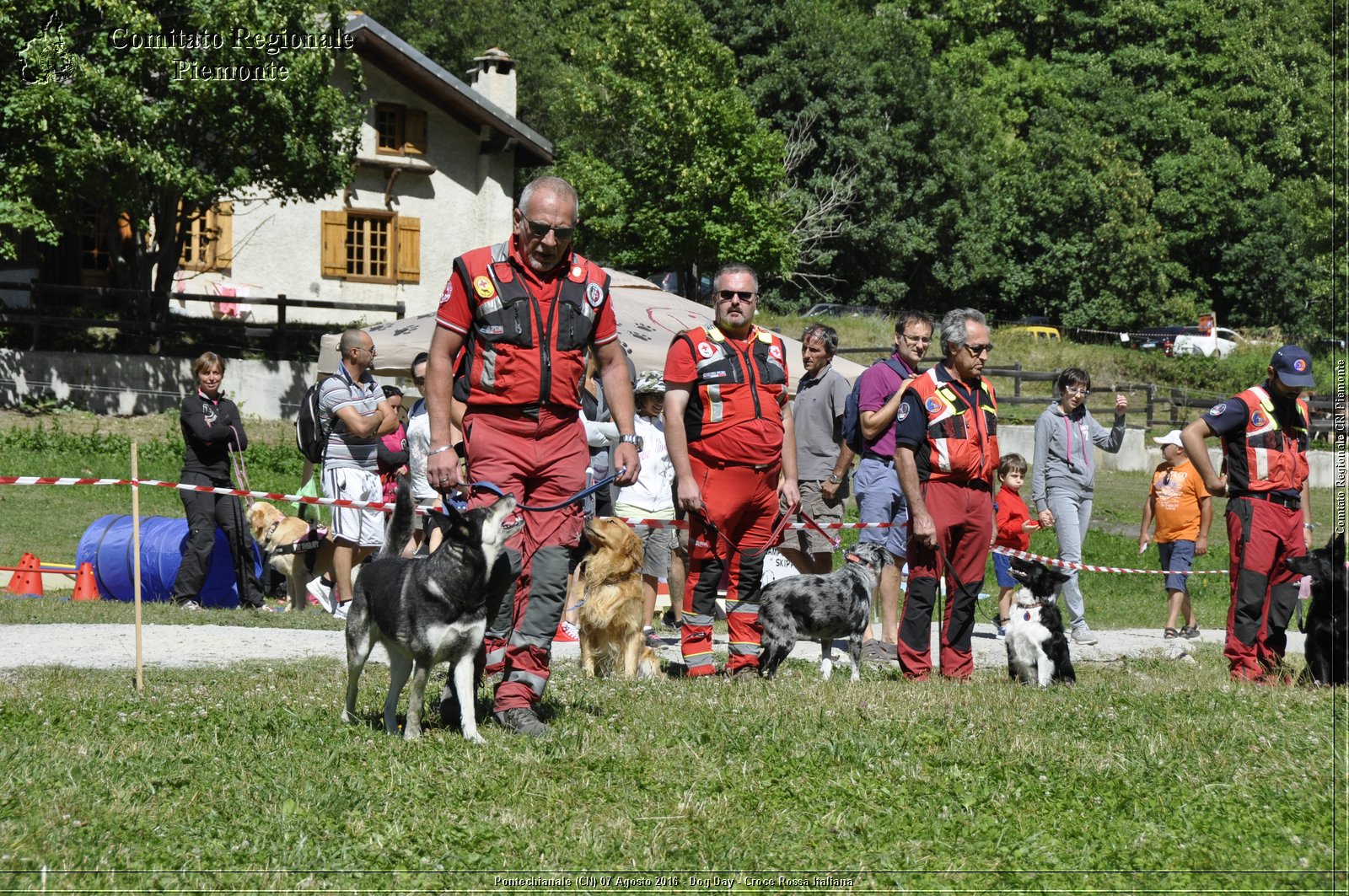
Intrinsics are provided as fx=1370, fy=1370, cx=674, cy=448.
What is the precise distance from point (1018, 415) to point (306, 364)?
1566 centimetres

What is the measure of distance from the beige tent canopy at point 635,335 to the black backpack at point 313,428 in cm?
471

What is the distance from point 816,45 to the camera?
4362cm

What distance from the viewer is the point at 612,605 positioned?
8344 millimetres

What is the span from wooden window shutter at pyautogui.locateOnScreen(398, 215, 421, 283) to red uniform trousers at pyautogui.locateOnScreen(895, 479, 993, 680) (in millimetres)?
27903

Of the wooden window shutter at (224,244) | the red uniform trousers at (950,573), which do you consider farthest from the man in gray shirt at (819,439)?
the wooden window shutter at (224,244)

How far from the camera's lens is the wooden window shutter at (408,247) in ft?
112

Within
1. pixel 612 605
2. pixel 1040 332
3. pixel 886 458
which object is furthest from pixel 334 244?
pixel 612 605

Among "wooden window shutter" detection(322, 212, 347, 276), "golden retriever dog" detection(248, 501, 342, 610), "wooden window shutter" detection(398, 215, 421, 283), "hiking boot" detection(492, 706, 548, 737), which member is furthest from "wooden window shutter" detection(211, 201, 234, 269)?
"hiking boot" detection(492, 706, 548, 737)

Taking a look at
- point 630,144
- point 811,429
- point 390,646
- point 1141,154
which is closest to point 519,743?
point 390,646

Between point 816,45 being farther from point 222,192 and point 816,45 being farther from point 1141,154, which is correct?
point 222,192

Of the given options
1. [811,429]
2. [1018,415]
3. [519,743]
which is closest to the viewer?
[519,743]

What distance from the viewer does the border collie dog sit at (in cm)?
822

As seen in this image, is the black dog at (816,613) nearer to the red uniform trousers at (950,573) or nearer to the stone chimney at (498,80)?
the red uniform trousers at (950,573)

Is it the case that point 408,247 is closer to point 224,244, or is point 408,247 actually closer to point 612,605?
point 224,244
